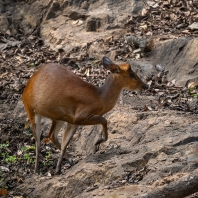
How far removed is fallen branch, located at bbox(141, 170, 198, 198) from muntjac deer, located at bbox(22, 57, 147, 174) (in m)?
2.79

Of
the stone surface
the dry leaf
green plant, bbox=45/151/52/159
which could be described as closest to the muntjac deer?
the stone surface

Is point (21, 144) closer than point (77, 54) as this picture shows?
Yes

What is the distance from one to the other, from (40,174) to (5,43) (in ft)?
20.0

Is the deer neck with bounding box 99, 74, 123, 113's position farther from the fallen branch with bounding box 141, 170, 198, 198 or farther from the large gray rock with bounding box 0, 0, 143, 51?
the large gray rock with bounding box 0, 0, 143, 51

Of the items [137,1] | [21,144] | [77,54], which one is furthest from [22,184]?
[137,1]

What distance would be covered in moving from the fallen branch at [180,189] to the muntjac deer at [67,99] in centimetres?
279

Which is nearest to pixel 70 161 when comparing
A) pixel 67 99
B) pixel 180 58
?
pixel 67 99

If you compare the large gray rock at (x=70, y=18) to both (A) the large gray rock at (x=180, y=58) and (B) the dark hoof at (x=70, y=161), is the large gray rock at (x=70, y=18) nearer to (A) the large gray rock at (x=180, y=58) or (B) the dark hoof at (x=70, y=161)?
(A) the large gray rock at (x=180, y=58)

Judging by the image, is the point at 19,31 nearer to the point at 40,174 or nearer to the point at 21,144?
the point at 21,144

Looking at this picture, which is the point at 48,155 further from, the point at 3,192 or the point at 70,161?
the point at 3,192

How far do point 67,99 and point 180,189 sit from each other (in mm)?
3269

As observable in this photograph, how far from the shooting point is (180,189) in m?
5.16

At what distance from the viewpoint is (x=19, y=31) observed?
14328mm

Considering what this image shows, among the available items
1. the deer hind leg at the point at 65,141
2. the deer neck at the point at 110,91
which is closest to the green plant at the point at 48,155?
the deer hind leg at the point at 65,141
